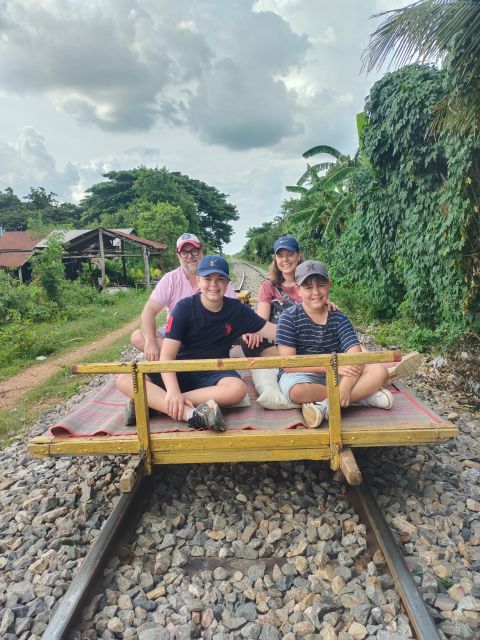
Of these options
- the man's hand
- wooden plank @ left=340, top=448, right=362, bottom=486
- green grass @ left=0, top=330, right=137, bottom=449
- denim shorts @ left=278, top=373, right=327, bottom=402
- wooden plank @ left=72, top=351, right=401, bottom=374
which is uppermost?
wooden plank @ left=72, top=351, right=401, bottom=374

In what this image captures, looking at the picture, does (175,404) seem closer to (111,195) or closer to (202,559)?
(202,559)

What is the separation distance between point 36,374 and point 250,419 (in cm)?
666

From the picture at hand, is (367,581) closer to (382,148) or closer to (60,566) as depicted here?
(60,566)

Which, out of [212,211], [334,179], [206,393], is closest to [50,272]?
[334,179]

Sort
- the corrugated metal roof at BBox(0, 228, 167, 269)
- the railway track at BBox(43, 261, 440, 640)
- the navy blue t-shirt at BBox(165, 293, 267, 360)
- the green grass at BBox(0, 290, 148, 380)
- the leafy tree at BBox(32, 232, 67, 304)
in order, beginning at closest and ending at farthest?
1. the railway track at BBox(43, 261, 440, 640)
2. the navy blue t-shirt at BBox(165, 293, 267, 360)
3. the green grass at BBox(0, 290, 148, 380)
4. the leafy tree at BBox(32, 232, 67, 304)
5. the corrugated metal roof at BBox(0, 228, 167, 269)

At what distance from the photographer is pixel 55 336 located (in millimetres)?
11578

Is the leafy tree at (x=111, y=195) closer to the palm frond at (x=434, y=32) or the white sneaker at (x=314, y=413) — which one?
the palm frond at (x=434, y=32)

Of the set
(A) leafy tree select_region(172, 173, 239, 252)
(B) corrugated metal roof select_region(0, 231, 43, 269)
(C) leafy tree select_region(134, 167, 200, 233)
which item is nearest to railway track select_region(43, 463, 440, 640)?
(B) corrugated metal roof select_region(0, 231, 43, 269)

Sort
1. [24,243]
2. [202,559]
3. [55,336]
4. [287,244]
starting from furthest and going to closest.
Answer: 1. [24,243]
2. [55,336]
3. [287,244]
4. [202,559]

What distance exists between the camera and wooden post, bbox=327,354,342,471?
A: 2910 mm

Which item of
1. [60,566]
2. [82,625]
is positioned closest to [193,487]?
[60,566]

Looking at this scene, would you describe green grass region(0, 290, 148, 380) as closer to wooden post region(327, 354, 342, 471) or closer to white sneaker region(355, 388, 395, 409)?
white sneaker region(355, 388, 395, 409)

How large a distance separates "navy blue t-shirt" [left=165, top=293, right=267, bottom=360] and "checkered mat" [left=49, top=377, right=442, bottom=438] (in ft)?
1.61

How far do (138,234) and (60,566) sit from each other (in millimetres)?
31253
